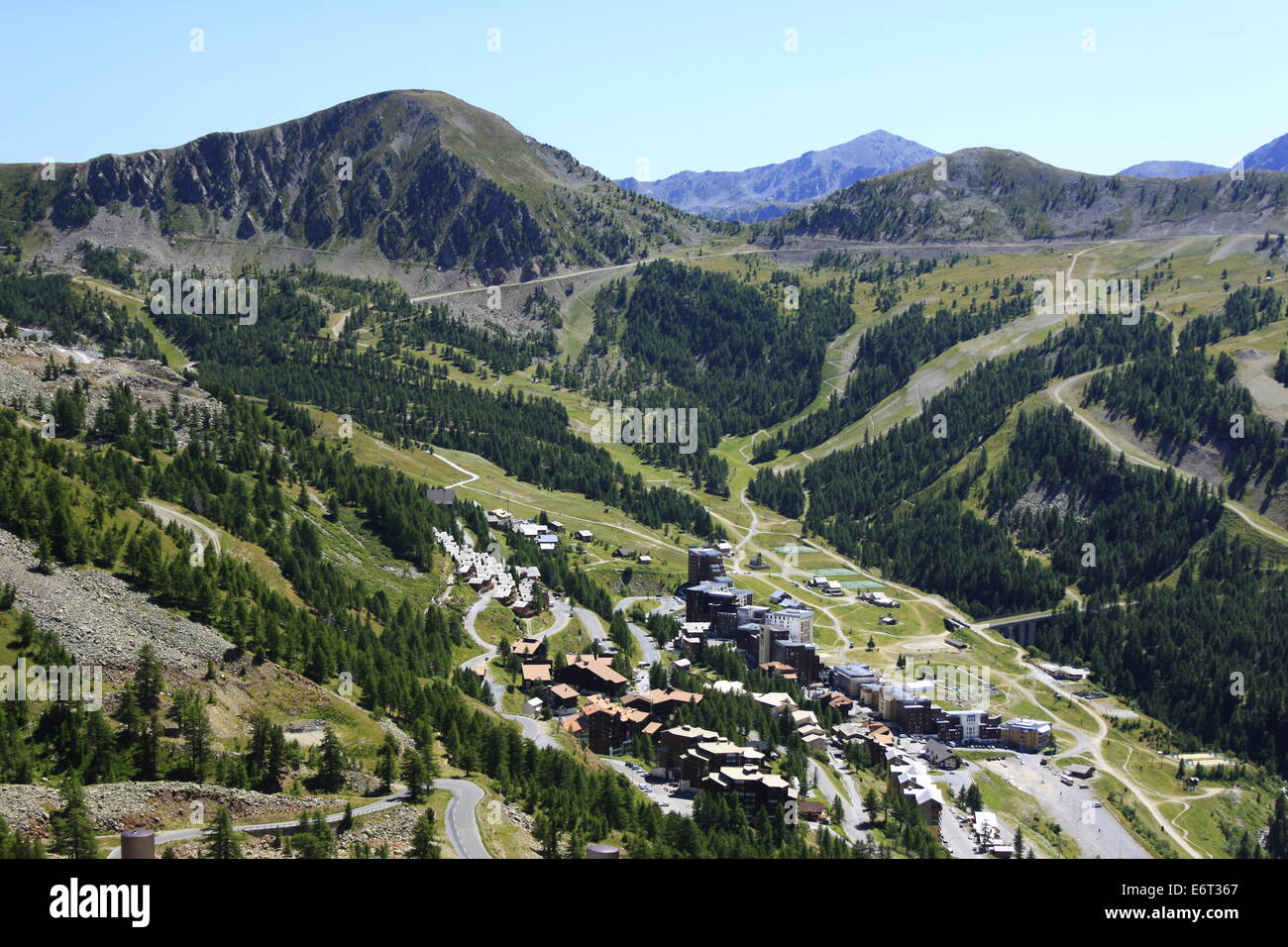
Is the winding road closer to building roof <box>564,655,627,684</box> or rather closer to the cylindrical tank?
building roof <box>564,655,627,684</box>

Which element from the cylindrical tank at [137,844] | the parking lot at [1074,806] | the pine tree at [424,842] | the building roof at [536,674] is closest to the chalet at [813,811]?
the parking lot at [1074,806]

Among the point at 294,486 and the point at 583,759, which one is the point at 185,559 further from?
the point at 294,486

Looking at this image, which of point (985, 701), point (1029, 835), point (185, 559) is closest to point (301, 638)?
point (185, 559)

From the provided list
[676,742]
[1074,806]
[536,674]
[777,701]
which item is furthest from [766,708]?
[1074,806]

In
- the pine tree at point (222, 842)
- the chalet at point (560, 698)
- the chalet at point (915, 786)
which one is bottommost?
the chalet at point (915, 786)

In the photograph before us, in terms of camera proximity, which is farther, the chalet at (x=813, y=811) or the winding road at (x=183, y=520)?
the winding road at (x=183, y=520)

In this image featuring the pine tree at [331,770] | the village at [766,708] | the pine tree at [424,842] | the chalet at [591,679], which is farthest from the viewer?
the chalet at [591,679]

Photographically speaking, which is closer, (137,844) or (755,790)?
(137,844)

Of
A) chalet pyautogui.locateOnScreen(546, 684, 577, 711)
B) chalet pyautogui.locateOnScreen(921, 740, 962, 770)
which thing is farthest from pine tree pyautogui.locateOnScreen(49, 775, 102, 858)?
chalet pyautogui.locateOnScreen(921, 740, 962, 770)

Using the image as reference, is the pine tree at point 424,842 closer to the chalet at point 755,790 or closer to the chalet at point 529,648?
the chalet at point 755,790

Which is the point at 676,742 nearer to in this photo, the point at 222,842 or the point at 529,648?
the point at 529,648
